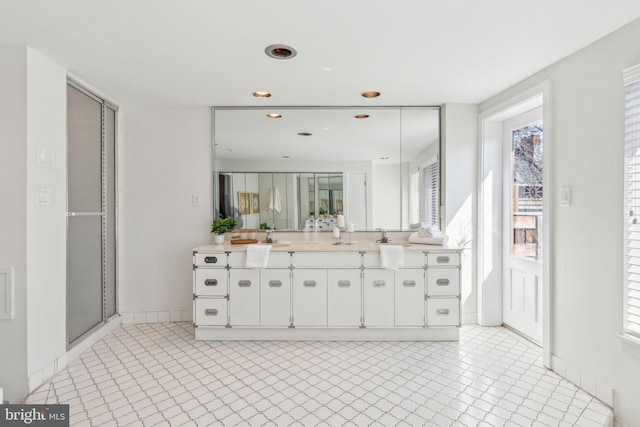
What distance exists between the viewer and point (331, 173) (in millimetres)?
3582

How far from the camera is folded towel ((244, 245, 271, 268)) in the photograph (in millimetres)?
3012

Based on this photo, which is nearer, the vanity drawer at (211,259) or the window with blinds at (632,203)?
the window with blinds at (632,203)

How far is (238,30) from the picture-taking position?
6.63ft

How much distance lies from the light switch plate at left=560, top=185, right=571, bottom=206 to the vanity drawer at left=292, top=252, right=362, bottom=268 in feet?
5.07

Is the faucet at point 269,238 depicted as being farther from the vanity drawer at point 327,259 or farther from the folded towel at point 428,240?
the folded towel at point 428,240

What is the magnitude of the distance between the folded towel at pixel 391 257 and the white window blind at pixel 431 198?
0.72m

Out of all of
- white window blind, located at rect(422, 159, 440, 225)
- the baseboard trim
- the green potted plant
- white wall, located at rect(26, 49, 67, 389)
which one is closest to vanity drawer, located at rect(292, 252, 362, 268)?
the green potted plant

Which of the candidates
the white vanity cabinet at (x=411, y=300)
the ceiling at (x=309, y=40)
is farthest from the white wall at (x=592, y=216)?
the white vanity cabinet at (x=411, y=300)

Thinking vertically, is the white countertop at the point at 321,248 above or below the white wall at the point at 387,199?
below

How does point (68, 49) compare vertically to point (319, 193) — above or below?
above

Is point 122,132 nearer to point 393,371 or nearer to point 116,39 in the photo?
point 116,39

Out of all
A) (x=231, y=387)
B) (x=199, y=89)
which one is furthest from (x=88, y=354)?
(x=199, y=89)

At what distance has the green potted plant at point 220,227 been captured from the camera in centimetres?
342

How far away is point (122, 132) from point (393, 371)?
11.0 feet
